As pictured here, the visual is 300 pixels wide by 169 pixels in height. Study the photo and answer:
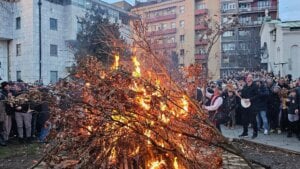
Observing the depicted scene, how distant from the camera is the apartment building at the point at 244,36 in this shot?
5184cm

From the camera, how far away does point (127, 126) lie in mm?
4598

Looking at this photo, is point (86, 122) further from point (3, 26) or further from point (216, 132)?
point (3, 26)

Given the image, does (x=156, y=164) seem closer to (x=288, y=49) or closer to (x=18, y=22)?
(x=288, y=49)

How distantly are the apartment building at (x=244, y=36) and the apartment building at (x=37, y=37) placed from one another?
78.4 feet

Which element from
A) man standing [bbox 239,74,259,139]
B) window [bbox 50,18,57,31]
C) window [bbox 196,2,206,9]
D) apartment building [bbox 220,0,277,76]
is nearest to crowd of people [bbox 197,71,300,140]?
man standing [bbox 239,74,259,139]

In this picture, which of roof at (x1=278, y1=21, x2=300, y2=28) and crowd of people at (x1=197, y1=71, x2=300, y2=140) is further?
roof at (x1=278, y1=21, x2=300, y2=28)

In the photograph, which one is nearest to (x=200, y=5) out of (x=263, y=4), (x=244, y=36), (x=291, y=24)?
(x=263, y=4)

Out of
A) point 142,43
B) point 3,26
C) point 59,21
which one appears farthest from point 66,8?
point 142,43

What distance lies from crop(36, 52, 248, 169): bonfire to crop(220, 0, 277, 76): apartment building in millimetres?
45346

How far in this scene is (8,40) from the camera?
41.7 metres

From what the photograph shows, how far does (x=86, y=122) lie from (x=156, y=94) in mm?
1170

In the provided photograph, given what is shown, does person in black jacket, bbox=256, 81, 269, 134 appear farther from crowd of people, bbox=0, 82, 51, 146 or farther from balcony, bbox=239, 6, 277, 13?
balcony, bbox=239, 6, 277, 13

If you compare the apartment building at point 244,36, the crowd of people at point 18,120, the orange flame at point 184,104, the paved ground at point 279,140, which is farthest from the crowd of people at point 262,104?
the apartment building at point 244,36

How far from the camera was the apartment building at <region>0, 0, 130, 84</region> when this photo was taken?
126 feet
